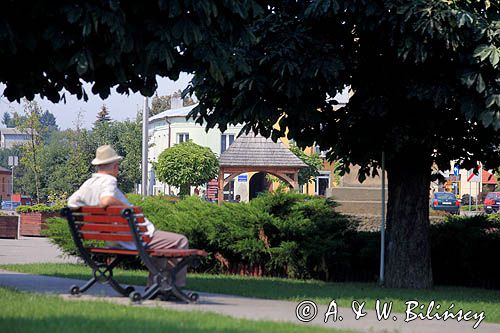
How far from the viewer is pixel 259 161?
6012cm

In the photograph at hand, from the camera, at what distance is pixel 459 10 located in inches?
542

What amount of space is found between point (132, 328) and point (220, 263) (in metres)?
9.94

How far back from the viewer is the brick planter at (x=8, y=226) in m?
34.5

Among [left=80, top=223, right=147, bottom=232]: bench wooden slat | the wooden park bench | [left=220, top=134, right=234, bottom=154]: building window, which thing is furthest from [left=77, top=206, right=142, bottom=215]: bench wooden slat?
[left=220, top=134, right=234, bottom=154]: building window

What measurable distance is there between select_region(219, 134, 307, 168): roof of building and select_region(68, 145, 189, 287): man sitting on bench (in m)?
47.8

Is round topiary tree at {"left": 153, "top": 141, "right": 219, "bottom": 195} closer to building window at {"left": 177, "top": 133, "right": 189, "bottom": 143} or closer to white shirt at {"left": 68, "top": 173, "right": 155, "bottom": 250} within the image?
building window at {"left": 177, "top": 133, "right": 189, "bottom": 143}

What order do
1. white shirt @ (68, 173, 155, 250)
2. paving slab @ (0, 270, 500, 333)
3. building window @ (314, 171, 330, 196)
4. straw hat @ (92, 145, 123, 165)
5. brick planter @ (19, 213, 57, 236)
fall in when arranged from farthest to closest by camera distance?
building window @ (314, 171, 330, 196)
brick planter @ (19, 213, 57, 236)
straw hat @ (92, 145, 123, 165)
white shirt @ (68, 173, 155, 250)
paving slab @ (0, 270, 500, 333)

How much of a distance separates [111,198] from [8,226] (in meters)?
25.2

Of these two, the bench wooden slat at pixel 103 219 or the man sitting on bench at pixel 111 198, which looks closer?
the bench wooden slat at pixel 103 219

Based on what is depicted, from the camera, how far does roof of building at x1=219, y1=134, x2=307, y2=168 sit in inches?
2353

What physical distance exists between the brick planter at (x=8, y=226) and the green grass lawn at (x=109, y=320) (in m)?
24.9

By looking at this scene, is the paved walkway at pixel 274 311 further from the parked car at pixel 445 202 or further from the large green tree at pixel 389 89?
the parked car at pixel 445 202

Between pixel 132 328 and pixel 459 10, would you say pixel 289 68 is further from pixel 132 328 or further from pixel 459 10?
pixel 132 328

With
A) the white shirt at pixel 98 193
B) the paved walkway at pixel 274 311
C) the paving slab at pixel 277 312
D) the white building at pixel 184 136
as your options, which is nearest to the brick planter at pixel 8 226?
the paved walkway at pixel 274 311
